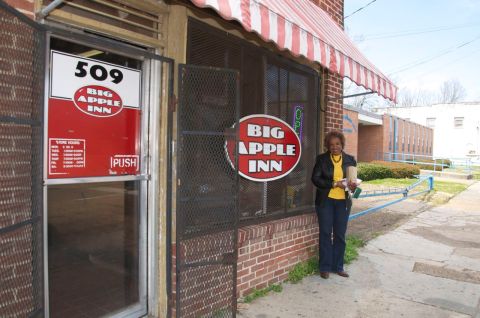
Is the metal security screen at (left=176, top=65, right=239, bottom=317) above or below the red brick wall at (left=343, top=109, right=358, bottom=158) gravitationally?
below

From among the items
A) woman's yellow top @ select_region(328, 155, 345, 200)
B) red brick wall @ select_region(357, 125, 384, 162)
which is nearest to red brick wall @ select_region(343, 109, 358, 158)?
red brick wall @ select_region(357, 125, 384, 162)

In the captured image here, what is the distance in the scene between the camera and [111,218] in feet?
12.6

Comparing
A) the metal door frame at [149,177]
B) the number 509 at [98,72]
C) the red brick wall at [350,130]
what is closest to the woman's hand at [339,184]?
the metal door frame at [149,177]

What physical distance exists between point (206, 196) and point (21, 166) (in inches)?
60.5

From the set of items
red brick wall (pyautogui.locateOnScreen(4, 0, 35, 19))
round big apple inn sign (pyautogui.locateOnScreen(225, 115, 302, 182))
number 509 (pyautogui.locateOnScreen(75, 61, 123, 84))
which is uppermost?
red brick wall (pyautogui.locateOnScreen(4, 0, 35, 19))

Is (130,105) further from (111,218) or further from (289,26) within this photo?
(289,26)

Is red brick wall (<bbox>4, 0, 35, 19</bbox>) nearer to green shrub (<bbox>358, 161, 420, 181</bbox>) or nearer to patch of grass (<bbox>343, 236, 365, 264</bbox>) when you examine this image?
patch of grass (<bbox>343, 236, 365, 264</bbox>)

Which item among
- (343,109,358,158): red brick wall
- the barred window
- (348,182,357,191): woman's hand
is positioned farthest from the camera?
(343,109,358,158): red brick wall

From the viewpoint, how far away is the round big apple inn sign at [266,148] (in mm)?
4188

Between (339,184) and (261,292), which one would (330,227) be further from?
(261,292)

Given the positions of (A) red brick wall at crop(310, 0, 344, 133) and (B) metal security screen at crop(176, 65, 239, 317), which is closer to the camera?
(B) metal security screen at crop(176, 65, 239, 317)

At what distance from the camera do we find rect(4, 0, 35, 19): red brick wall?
241 cm

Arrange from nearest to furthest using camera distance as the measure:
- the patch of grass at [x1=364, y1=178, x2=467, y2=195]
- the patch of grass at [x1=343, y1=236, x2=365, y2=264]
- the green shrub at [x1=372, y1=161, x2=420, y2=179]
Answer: the patch of grass at [x1=343, y1=236, x2=365, y2=264] → the patch of grass at [x1=364, y1=178, x2=467, y2=195] → the green shrub at [x1=372, y1=161, x2=420, y2=179]

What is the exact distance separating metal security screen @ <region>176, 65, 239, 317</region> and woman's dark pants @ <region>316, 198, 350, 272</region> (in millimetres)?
1684
